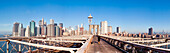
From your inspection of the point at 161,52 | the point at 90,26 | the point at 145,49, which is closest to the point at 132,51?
the point at 145,49

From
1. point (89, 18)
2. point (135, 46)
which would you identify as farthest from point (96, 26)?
point (135, 46)

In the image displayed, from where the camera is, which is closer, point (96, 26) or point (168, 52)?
point (168, 52)

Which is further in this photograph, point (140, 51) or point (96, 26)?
point (96, 26)

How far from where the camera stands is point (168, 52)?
8719 millimetres

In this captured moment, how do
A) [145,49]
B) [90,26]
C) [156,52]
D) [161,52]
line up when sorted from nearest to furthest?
1. [161,52]
2. [156,52]
3. [145,49]
4. [90,26]

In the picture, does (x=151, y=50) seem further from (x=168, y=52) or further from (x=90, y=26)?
(x=90, y=26)

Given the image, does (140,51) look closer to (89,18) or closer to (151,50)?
(151,50)

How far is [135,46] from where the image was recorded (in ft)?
42.9

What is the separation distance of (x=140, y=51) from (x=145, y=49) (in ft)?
3.65

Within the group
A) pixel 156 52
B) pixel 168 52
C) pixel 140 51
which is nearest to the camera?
pixel 168 52

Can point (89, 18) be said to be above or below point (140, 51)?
above

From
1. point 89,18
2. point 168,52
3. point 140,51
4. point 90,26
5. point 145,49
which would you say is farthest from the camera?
point 90,26

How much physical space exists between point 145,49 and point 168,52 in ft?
8.58

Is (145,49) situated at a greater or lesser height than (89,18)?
lesser
